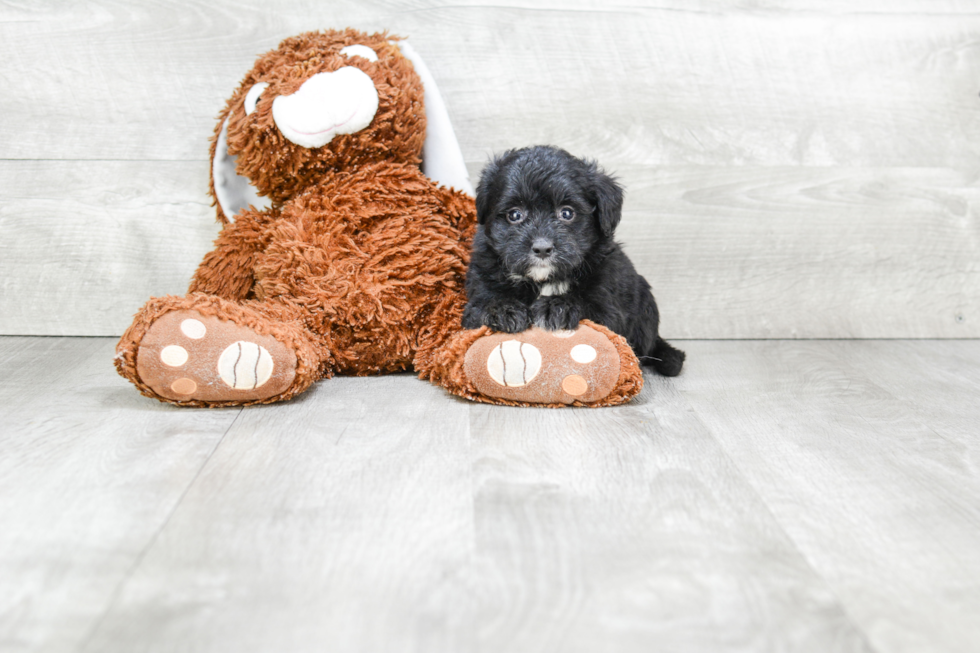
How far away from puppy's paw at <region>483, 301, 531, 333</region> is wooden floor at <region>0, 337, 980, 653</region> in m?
0.17

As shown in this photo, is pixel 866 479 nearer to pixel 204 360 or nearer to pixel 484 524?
pixel 484 524

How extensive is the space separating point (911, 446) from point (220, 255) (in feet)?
5.14

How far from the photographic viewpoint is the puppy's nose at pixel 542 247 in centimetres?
158

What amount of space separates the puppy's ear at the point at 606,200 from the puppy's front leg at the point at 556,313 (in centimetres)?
17

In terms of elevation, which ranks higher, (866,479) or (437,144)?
(437,144)

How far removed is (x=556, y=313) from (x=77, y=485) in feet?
2.96

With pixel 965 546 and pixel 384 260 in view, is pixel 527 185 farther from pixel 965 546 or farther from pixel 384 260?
pixel 965 546

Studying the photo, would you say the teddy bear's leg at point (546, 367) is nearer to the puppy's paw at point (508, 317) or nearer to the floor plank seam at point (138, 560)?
the puppy's paw at point (508, 317)

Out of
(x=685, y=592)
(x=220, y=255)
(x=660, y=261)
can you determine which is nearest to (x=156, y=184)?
(x=220, y=255)

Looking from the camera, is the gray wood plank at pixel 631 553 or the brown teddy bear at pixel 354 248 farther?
the brown teddy bear at pixel 354 248

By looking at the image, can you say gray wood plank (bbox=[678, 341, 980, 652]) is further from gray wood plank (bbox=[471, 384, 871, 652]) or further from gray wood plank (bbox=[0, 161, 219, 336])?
gray wood plank (bbox=[0, 161, 219, 336])

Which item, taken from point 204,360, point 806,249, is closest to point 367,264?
point 204,360

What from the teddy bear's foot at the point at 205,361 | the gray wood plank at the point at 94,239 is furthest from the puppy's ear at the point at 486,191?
the gray wood plank at the point at 94,239

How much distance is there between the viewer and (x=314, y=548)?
1.07 metres
